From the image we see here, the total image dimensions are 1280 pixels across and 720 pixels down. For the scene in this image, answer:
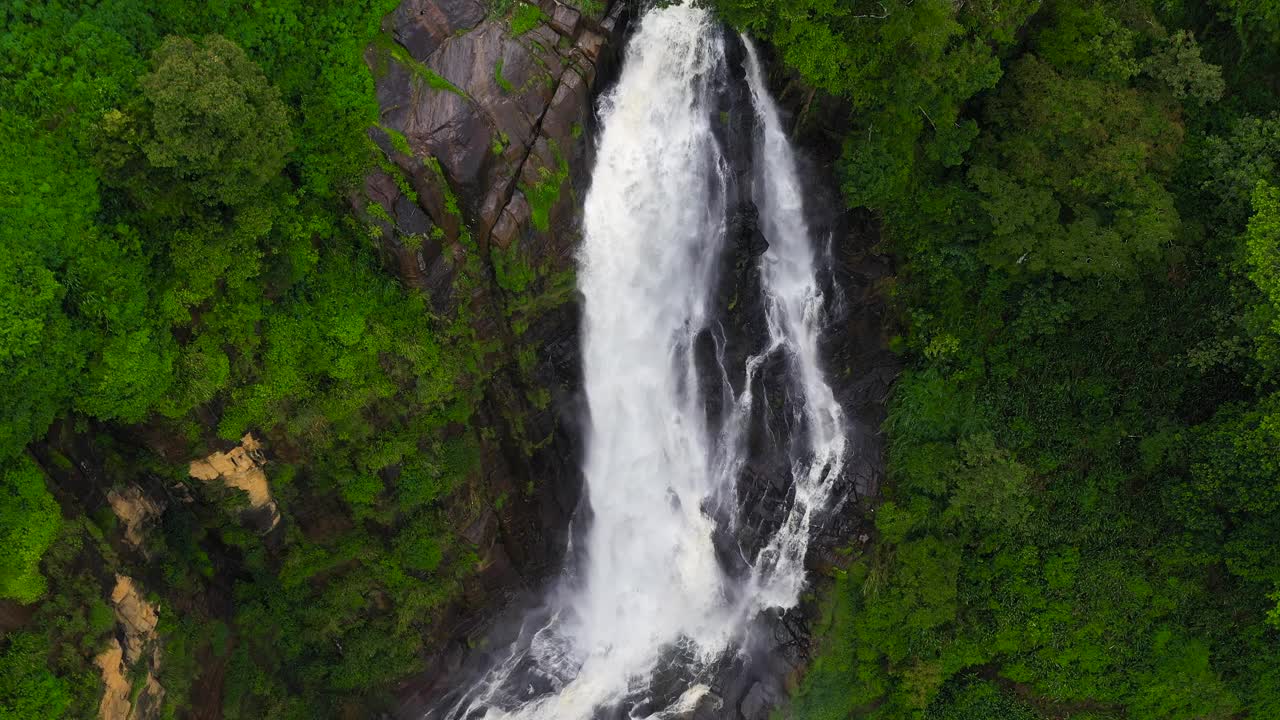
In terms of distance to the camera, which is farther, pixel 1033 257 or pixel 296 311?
pixel 1033 257

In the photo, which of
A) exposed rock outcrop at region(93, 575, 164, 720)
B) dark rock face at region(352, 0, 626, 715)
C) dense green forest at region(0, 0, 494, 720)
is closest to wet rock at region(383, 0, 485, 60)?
dark rock face at region(352, 0, 626, 715)

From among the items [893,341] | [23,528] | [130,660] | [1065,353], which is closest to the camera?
[23,528]

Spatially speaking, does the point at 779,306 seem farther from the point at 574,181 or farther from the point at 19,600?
the point at 19,600

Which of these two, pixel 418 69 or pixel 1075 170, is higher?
pixel 418 69

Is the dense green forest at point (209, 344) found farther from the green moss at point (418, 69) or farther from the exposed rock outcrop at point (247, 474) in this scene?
the green moss at point (418, 69)

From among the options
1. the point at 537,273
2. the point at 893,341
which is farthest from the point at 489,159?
the point at 893,341

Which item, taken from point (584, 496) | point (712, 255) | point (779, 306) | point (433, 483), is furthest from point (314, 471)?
point (779, 306)

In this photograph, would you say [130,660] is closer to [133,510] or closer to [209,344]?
[133,510]

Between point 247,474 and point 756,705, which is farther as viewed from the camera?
point 756,705
